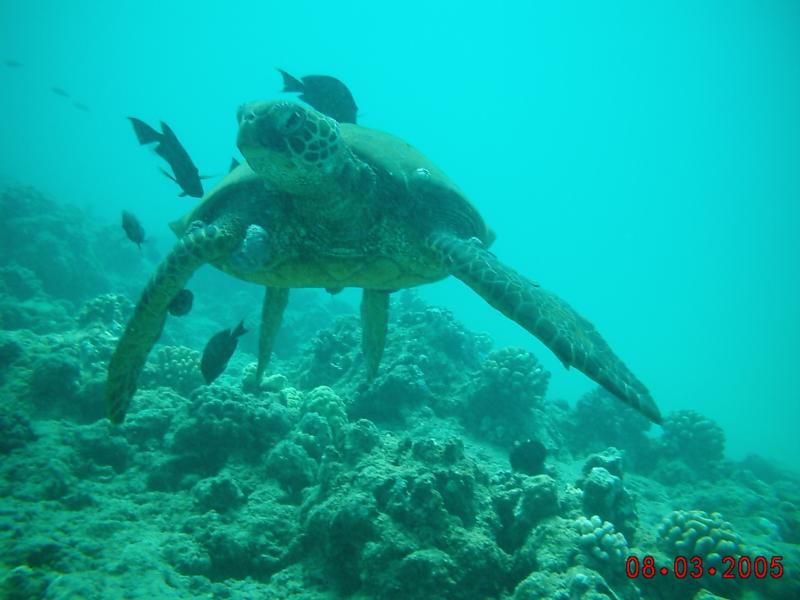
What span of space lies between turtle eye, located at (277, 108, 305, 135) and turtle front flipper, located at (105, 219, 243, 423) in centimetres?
120

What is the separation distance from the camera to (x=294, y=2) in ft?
560

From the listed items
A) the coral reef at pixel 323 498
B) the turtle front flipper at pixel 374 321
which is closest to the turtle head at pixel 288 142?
the turtle front flipper at pixel 374 321

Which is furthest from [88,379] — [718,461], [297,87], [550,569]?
[718,461]

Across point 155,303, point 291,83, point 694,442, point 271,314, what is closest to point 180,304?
point 155,303

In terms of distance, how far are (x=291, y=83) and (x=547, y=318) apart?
5.48m

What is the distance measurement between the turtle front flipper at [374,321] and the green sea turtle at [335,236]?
0.61 meters

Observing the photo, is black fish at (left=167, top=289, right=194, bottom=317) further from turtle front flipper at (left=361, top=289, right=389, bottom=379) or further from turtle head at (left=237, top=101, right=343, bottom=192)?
turtle front flipper at (left=361, top=289, right=389, bottom=379)

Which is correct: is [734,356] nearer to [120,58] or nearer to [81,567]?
[81,567]

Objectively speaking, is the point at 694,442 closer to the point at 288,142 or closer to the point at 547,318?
the point at 547,318

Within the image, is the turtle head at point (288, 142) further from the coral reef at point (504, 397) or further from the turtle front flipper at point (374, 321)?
the coral reef at point (504, 397)

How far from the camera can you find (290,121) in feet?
12.1

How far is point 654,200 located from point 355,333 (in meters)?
206

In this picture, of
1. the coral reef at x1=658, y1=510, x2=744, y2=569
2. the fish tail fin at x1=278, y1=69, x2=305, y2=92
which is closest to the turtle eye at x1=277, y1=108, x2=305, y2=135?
the fish tail fin at x1=278, y1=69, x2=305, y2=92
